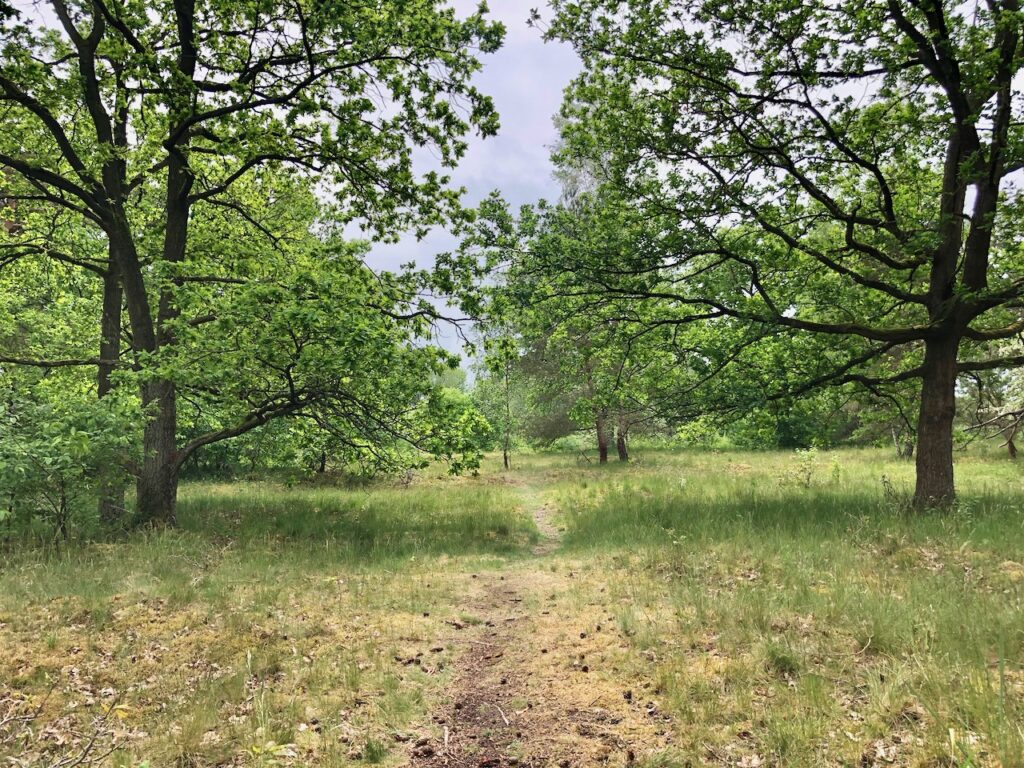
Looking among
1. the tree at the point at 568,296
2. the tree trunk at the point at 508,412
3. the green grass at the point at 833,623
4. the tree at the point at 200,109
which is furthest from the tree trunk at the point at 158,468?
the tree trunk at the point at 508,412

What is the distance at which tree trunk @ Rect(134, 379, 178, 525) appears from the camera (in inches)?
403

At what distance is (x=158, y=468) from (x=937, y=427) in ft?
48.9

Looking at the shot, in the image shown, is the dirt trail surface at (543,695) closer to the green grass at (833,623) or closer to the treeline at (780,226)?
the green grass at (833,623)

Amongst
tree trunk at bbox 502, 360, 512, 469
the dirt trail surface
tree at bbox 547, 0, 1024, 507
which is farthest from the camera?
tree trunk at bbox 502, 360, 512, 469

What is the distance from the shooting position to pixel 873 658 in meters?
4.16

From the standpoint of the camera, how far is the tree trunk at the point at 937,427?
941 cm

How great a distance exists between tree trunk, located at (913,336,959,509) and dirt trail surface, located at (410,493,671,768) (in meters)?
7.06

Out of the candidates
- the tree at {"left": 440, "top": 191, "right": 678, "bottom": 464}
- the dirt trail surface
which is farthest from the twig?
the tree at {"left": 440, "top": 191, "right": 678, "bottom": 464}

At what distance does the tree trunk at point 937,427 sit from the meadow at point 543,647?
2.22 feet

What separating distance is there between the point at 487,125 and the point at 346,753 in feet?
33.4

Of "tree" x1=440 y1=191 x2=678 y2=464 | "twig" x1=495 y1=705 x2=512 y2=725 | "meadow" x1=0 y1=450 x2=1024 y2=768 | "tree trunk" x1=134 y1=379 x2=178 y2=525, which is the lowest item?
"twig" x1=495 y1=705 x2=512 y2=725

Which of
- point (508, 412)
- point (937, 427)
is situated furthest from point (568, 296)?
point (508, 412)

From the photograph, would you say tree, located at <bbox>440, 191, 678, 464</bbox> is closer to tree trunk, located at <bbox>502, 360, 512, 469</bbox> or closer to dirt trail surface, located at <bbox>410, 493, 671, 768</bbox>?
dirt trail surface, located at <bbox>410, 493, 671, 768</bbox>

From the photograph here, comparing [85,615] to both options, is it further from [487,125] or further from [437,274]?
[487,125]
